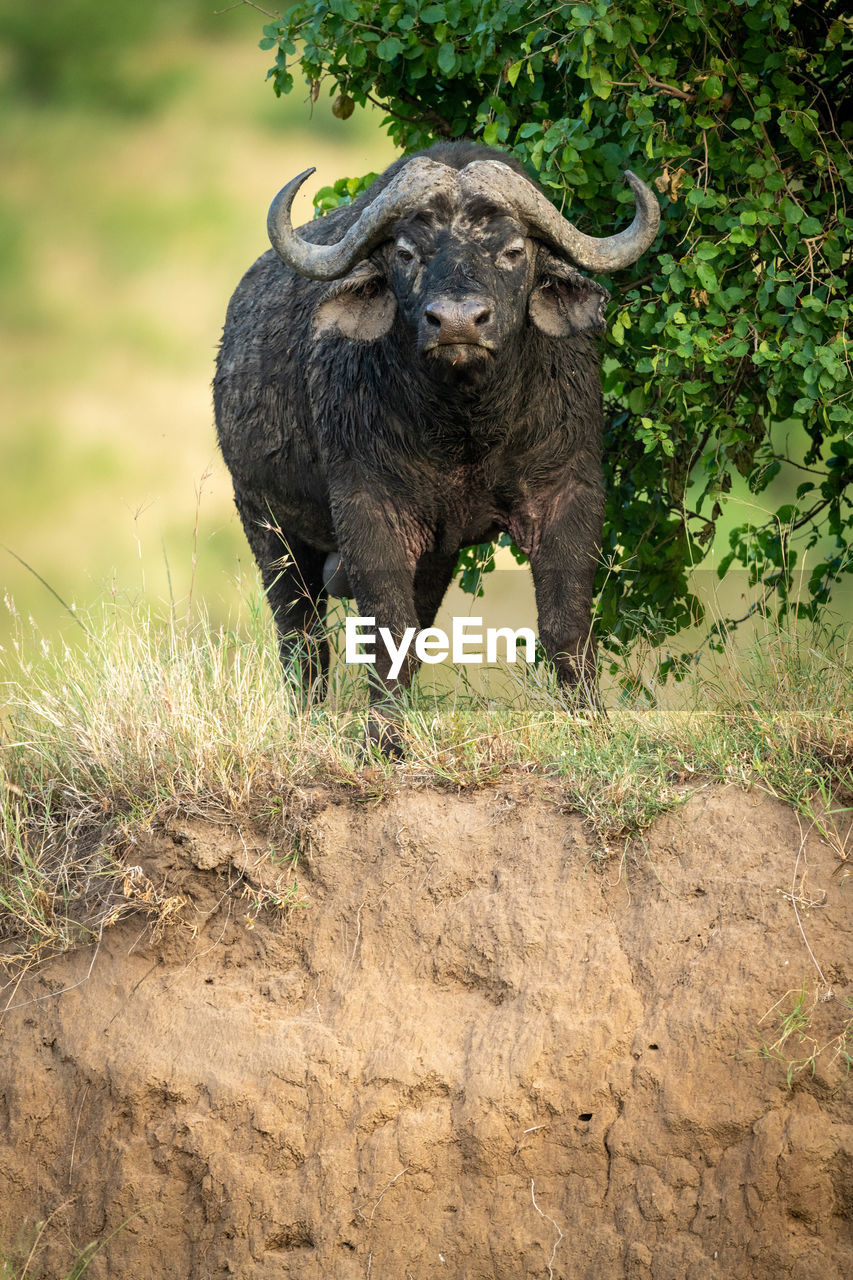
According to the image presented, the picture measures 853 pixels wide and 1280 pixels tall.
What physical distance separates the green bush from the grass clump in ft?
2.42

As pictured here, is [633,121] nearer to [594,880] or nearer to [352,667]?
[352,667]

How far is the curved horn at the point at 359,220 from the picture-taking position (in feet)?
17.3

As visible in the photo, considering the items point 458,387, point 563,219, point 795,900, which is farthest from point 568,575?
point 795,900

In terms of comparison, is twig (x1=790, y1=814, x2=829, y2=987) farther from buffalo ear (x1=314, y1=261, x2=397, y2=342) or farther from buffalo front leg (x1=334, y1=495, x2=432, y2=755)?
buffalo ear (x1=314, y1=261, x2=397, y2=342)

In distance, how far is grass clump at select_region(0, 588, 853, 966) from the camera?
4547 mm

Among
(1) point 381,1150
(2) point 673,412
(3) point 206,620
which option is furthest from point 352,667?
(1) point 381,1150

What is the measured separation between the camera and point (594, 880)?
4.47 m

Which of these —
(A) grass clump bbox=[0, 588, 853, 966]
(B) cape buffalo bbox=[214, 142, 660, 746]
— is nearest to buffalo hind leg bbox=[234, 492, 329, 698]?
(B) cape buffalo bbox=[214, 142, 660, 746]

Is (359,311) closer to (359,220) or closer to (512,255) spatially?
(359,220)

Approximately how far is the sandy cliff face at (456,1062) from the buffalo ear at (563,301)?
71.8 inches

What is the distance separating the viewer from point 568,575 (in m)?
5.66

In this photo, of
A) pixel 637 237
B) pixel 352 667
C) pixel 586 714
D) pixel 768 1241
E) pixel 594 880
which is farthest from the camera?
pixel 352 667

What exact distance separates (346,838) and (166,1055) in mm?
828
